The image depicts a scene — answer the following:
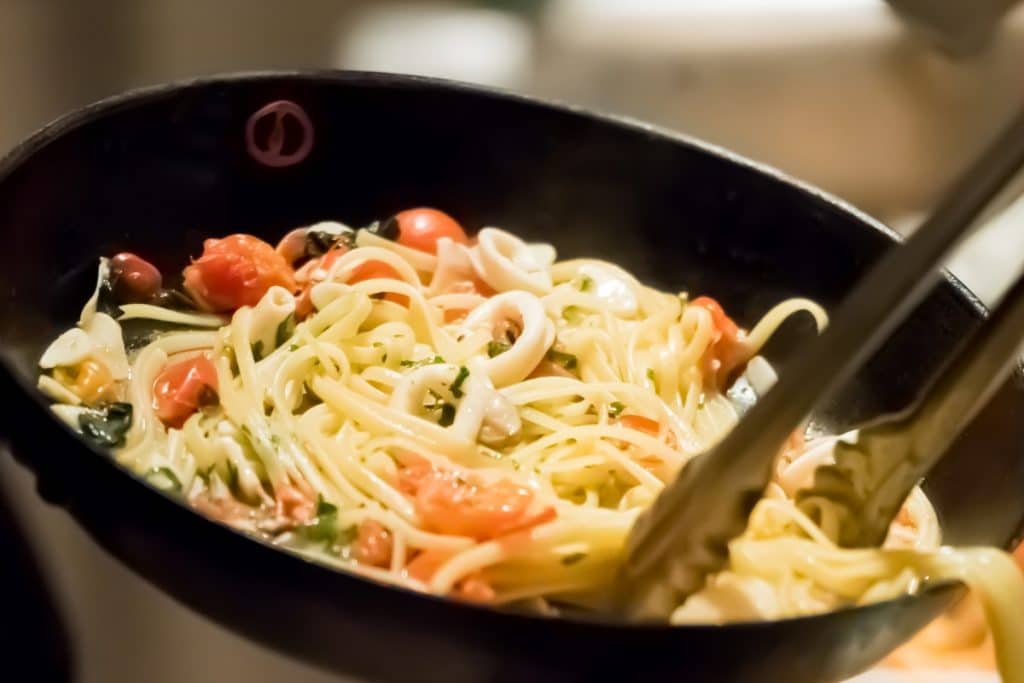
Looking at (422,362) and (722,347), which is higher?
(722,347)

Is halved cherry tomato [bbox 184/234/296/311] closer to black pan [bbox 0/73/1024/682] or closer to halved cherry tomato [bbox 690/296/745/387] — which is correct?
black pan [bbox 0/73/1024/682]

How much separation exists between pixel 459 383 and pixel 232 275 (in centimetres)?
25

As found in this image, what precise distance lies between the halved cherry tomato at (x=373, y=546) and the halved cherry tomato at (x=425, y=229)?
421 millimetres

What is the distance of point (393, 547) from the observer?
797mm

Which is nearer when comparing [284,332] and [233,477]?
[233,477]

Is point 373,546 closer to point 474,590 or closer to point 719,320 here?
point 474,590

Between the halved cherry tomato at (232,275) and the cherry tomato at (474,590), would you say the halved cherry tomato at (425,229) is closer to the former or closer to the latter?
the halved cherry tomato at (232,275)

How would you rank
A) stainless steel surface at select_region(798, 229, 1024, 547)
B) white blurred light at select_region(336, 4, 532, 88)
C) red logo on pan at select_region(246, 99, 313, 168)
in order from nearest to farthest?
stainless steel surface at select_region(798, 229, 1024, 547)
red logo on pan at select_region(246, 99, 313, 168)
white blurred light at select_region(336, 4, 532, 88)

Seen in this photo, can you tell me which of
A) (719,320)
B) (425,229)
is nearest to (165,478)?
(425,229)

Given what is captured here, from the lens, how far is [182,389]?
0.95 meters

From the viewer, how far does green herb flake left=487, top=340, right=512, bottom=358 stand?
3.42 ft

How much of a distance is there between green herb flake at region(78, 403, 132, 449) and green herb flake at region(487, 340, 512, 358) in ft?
1.03

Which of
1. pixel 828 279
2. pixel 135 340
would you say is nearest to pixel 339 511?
pixel 135 340

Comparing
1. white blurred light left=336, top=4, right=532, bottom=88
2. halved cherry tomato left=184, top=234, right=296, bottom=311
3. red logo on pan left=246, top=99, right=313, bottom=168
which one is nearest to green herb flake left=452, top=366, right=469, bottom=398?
halved cherry tomato left=184, top=234, right=296, bottom=311
